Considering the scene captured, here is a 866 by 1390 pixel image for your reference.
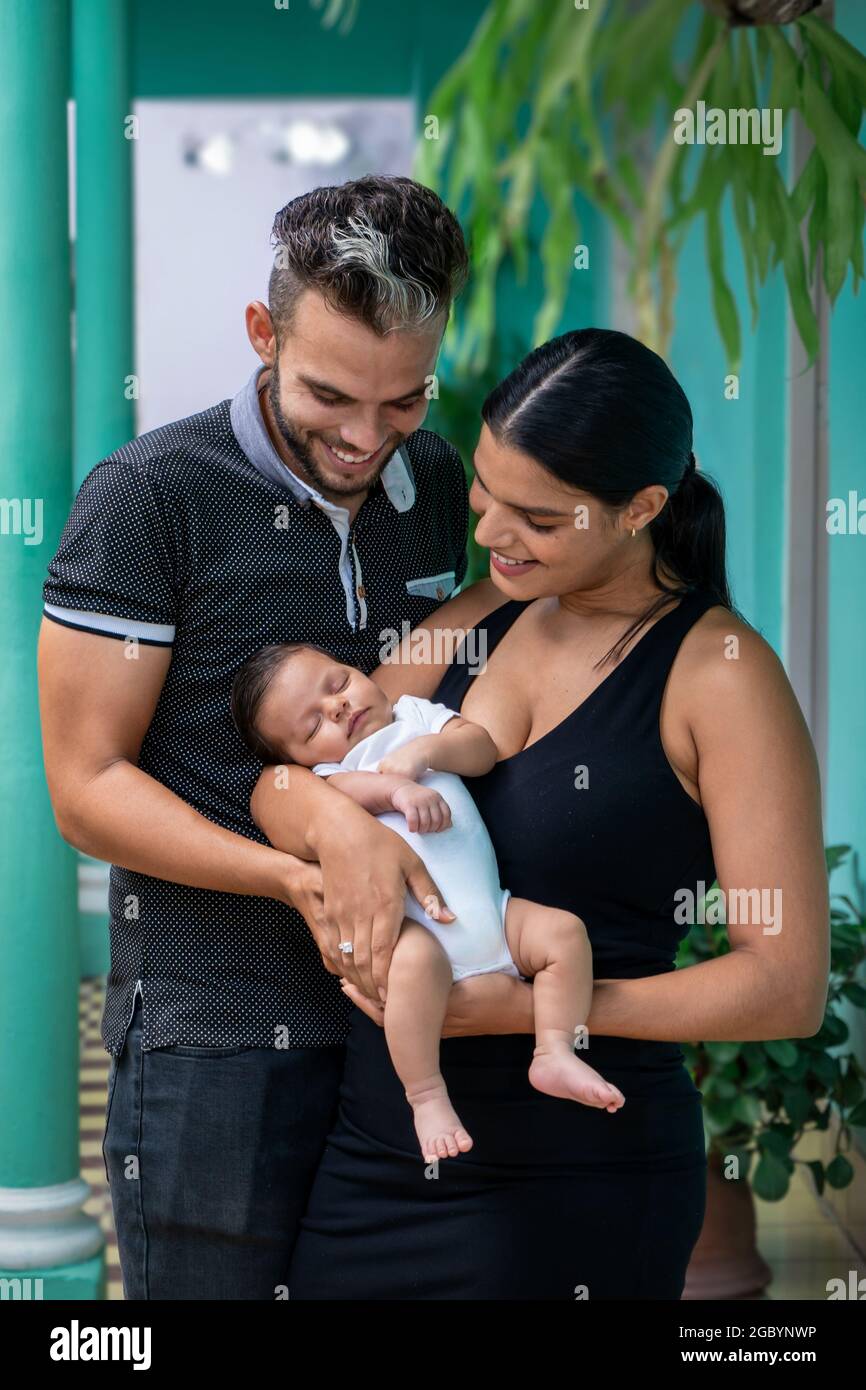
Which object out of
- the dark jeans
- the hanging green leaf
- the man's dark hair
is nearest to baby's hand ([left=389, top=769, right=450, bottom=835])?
the dark jeans

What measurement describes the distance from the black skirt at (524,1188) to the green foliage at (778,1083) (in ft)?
4.29

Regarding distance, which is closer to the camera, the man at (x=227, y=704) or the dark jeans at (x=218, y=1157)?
the man at (x=227, y=704)

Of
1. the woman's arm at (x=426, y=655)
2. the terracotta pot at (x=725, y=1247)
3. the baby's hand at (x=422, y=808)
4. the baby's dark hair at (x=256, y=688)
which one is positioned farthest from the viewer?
the terracotta pot at (x=725, y=1247)

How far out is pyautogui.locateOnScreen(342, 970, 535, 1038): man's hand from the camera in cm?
154

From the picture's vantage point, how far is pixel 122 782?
5.31 feet

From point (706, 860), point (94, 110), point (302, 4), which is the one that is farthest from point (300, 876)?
point (302, 4)

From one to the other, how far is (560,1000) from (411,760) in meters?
0.28

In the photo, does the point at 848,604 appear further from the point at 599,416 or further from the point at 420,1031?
the point at 420,1031

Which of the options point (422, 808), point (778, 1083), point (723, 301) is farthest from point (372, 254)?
point (778, 1083)

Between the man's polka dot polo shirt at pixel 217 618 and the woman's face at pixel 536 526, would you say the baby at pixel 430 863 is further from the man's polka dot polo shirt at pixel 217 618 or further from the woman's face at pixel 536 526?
the woman's face at pixel 536 526

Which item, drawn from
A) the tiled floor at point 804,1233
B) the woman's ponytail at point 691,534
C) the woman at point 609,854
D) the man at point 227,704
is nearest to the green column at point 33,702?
the tiled floor at point 804,1233

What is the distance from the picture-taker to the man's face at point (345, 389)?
1588mm

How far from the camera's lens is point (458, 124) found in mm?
3246

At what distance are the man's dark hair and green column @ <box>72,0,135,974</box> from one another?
269 cm
